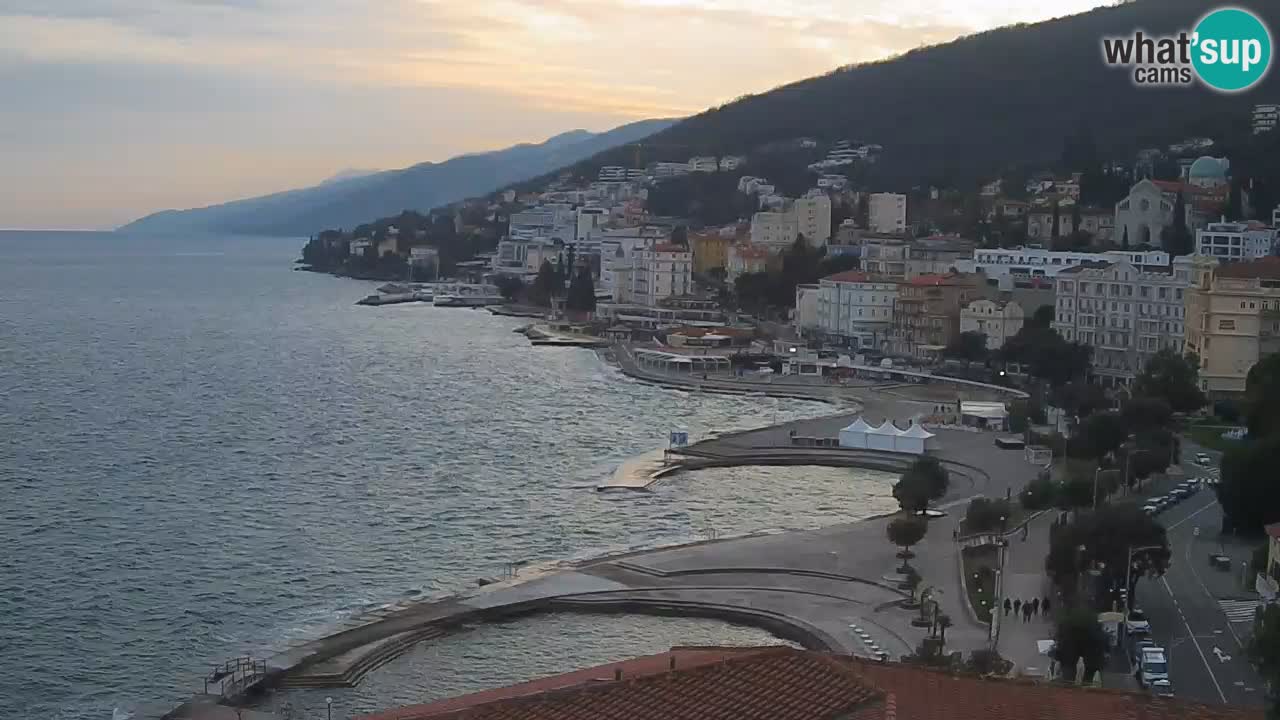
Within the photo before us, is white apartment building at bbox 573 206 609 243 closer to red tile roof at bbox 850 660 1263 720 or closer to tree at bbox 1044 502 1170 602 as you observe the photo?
tree at bbox 1044 502 1170 602

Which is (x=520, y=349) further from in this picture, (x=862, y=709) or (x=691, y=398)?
(x=862, y=709)

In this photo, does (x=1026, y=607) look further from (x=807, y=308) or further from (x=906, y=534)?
(x=807, y=308)

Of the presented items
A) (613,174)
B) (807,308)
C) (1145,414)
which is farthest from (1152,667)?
(613,174)

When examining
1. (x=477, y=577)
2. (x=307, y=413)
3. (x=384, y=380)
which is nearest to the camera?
(x=477, y=577)

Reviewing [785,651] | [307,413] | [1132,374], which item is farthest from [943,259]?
[785,651]

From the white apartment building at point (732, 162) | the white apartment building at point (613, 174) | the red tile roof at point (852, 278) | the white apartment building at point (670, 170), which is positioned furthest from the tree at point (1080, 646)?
the white apartment building at point (613, 174)

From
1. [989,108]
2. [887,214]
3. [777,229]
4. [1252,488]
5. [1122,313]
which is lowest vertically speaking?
[1252,488]
